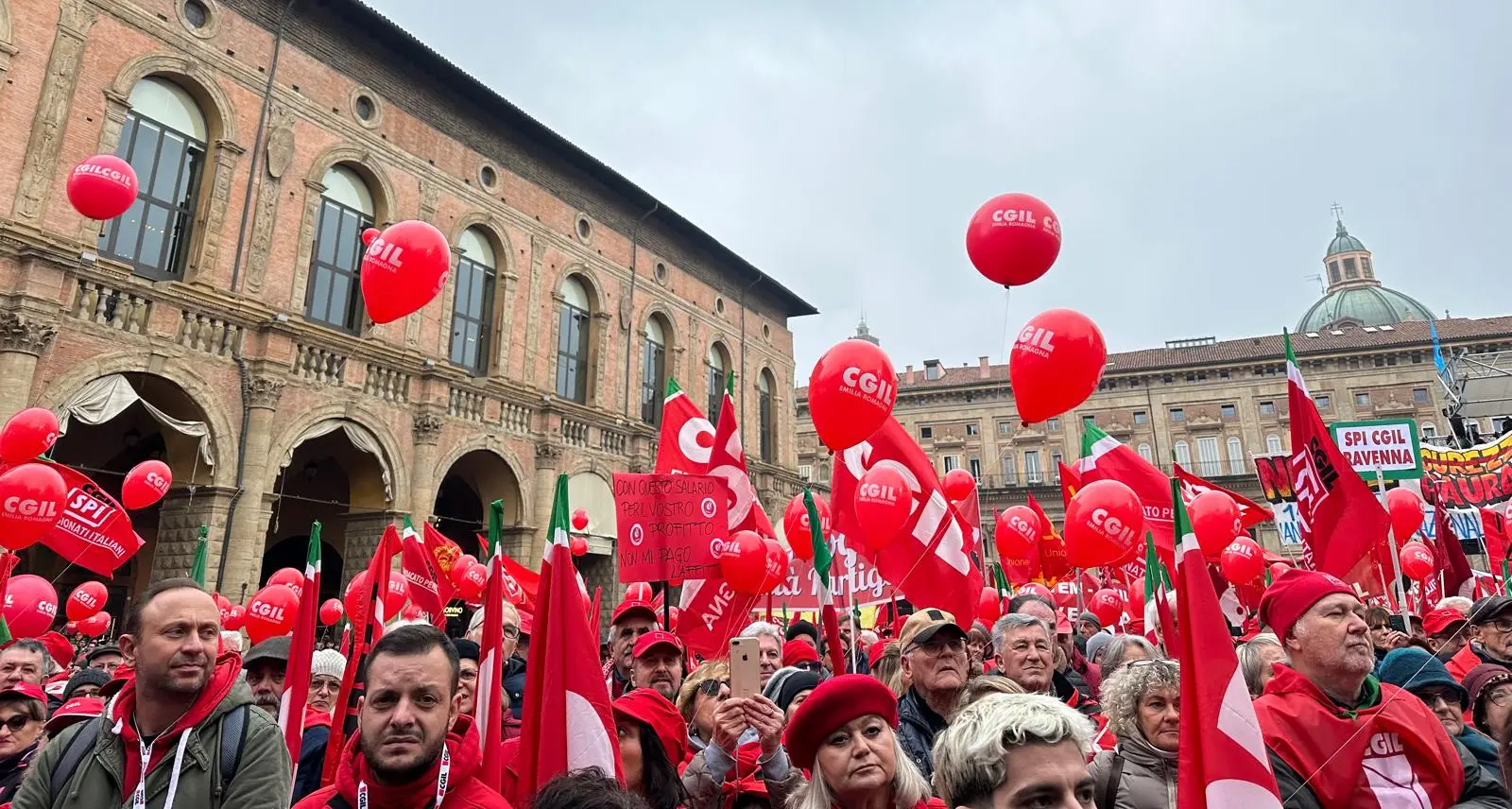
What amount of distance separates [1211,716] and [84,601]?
487 inches

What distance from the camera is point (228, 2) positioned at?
15.0 meters

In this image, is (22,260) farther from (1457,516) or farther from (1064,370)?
(1457,516)

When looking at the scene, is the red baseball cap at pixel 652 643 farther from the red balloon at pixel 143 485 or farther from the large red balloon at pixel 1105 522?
the red balloon at pixel 143 485

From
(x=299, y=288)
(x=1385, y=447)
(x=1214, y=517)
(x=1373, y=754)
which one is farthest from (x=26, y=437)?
(x=1385, y=447)

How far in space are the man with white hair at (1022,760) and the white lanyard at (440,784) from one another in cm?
139

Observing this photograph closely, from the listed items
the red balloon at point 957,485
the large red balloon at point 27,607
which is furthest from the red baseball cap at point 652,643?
the red balloon at point 957,485

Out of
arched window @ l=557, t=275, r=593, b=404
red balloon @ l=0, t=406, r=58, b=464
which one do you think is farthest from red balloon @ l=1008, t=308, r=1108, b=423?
arched window @ l=557, t=275, r=593, b=404

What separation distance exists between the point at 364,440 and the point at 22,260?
19.3 feet

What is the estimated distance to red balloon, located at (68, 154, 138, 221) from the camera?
26.9 feet

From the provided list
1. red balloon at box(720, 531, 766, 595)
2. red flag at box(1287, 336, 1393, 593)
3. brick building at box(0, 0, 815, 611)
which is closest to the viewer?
red flag at box(1287, 336, 1393, 593)

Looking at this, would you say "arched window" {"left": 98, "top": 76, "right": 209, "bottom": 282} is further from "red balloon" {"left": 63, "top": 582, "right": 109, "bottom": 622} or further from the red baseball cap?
the red baseball cap

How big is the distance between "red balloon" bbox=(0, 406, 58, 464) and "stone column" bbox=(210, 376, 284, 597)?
5.30 meters

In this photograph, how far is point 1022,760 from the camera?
2080 millimetres

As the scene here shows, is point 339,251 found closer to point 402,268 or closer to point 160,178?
point 160,178
